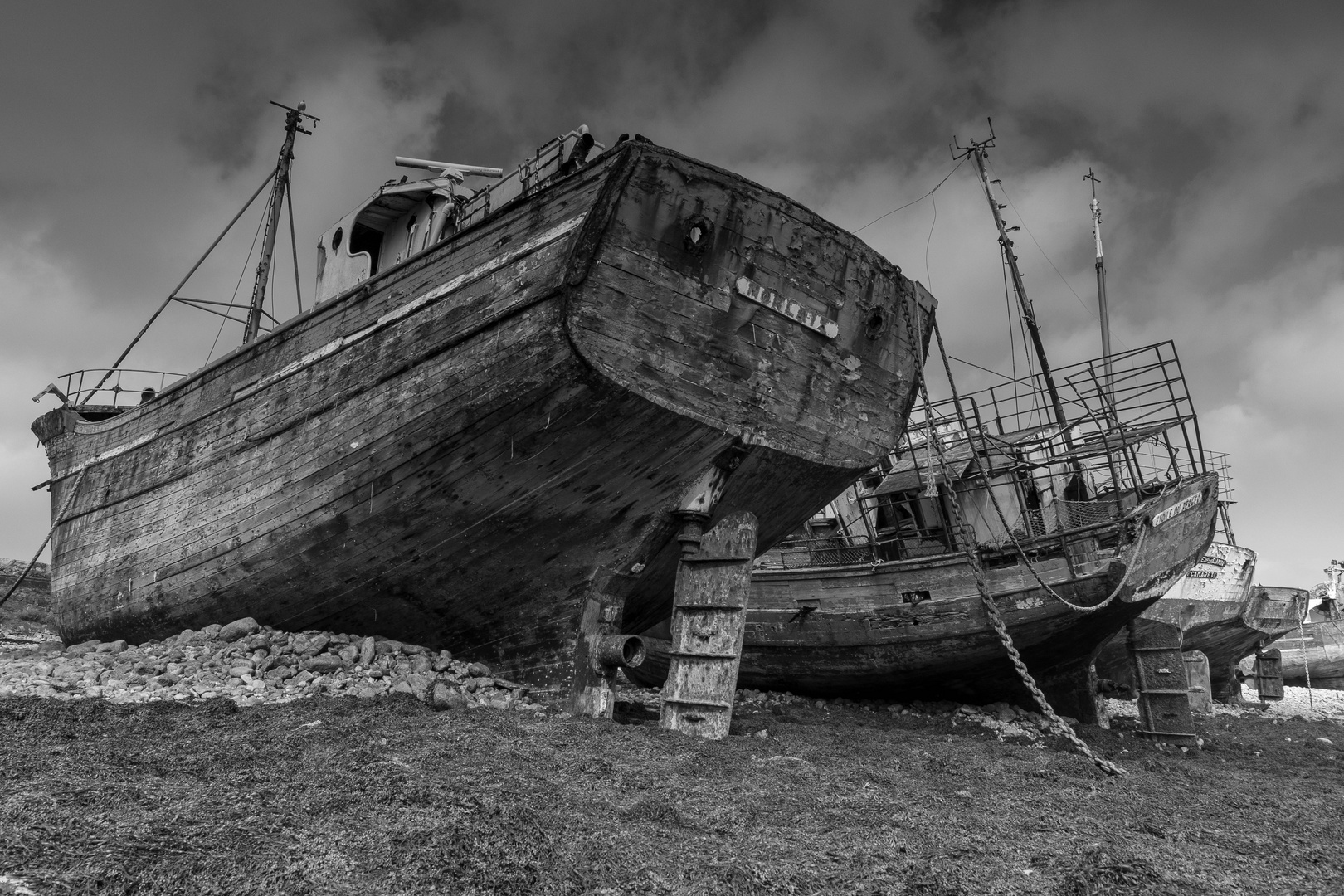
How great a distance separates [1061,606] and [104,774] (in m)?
9.37

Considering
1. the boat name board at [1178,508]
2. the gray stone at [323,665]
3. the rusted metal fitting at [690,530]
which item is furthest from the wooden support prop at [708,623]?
the boat name board at [1178,508]

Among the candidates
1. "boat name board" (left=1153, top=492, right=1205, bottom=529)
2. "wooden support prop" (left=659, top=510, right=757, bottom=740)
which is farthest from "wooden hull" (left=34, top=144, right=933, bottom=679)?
"boat name board" (left=1153, top=492, right=1205, bottom=529)

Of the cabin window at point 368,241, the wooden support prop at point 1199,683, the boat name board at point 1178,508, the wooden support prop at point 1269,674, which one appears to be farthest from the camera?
the wooden support prop at point 1269,674

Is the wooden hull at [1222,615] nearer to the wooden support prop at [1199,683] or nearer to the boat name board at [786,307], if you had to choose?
the wooden support prop at [1199,683]

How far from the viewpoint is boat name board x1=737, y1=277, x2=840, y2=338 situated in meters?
7.02

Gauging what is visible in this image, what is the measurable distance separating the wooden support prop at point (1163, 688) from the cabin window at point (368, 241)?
9349mm

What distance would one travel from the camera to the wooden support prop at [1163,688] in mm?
8438

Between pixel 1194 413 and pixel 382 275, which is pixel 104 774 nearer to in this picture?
pixel 382 275

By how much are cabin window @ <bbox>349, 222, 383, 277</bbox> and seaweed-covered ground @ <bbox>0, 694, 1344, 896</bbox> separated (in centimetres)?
560

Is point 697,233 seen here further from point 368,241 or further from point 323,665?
point 368,241

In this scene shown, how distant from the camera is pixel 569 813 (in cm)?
388

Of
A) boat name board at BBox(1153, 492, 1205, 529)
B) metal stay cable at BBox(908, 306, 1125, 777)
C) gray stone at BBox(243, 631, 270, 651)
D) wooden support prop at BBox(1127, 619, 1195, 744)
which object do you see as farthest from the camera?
boat name board at BBox(1153, 492, 1205, 529)

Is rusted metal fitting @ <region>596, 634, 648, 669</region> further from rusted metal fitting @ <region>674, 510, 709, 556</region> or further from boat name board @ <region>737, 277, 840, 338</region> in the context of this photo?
boat name board @ <region>737, 277, 840, 338</region>

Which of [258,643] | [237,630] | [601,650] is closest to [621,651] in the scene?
[601,650]
